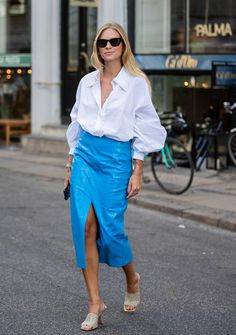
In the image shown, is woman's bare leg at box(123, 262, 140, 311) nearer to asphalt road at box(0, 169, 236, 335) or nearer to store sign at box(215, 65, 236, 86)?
asphalt road at box(0, 169, 236, 335)

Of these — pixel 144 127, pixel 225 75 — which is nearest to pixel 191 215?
pixel 225 75

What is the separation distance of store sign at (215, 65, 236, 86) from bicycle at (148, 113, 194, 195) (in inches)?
95.3

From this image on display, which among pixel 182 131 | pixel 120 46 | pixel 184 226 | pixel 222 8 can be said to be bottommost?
pixel 184 226

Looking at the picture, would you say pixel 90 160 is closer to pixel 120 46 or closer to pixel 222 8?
pixel 120 46

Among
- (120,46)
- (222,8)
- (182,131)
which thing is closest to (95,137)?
(120,46)

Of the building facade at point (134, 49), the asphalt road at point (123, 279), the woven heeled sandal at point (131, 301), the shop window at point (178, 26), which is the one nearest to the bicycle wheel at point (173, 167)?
the asphalt road at point (123, 279)

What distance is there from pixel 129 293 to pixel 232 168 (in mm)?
7876

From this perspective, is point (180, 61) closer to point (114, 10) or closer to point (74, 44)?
point (114, 10)

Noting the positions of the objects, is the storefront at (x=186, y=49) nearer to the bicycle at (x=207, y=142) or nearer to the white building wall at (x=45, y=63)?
the bicycle at (x=207, y=142)

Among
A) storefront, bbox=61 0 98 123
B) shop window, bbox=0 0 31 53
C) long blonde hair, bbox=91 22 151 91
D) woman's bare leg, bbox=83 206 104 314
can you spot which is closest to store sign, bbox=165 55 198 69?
storefront, bbox=61 0 98 123

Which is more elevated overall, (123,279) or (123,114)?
(123,114)

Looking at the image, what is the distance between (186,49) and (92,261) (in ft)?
31.9

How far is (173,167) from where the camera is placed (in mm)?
10555

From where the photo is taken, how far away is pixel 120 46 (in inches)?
188
